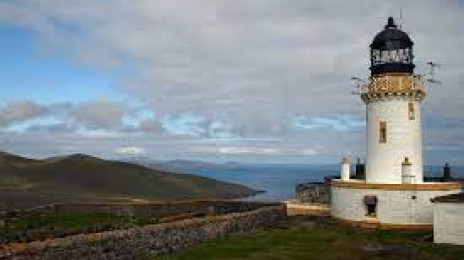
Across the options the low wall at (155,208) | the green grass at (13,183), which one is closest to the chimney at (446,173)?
the low wall at (155,208)

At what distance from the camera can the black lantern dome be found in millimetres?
33781

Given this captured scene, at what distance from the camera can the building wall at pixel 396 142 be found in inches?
1312

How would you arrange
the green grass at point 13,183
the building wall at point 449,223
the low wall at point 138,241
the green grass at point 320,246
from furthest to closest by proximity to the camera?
the green grass at point 13,183, the building wall at point 449,223, the green grass at point 320,246, the low wall at point 138,241

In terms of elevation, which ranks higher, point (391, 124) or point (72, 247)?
point (391, 124)

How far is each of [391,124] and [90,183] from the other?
6529 centimetres

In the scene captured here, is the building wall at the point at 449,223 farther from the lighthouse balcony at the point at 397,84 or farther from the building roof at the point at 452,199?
the lighthouse balcony at the point at 397,84

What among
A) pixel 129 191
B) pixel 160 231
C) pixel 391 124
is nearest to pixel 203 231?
pixel 160 231

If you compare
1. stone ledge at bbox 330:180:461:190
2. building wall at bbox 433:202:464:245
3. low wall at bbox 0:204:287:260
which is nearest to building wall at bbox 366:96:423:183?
stone ledge at bbox 330:180:461:190

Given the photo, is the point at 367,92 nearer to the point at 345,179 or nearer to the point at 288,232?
the point at 345,179

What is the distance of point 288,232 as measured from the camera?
102 feet

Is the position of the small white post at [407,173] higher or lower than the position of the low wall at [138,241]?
higher

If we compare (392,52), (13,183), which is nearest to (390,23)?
(392,52)

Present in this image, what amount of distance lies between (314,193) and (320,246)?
12.7 m

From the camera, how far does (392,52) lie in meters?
34.1
